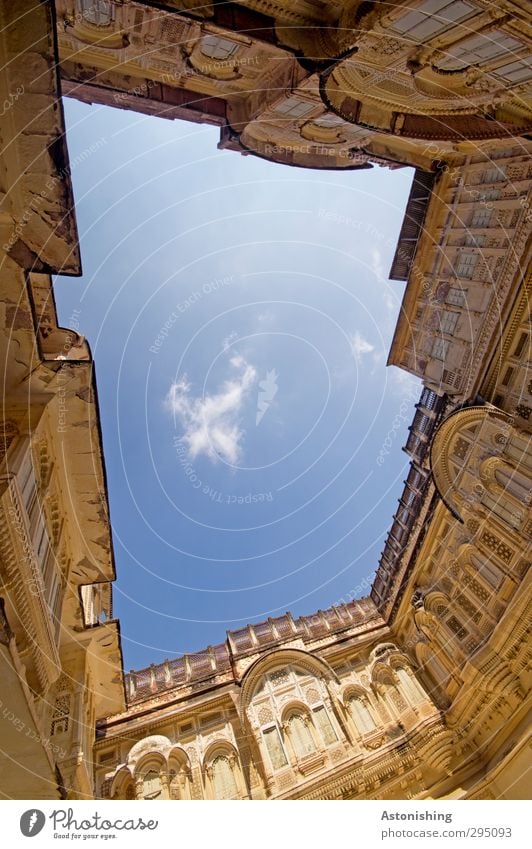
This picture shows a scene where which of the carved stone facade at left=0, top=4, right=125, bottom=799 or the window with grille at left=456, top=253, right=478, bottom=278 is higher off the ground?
the window with grille at left=456, top=253, right=478, bottom=278

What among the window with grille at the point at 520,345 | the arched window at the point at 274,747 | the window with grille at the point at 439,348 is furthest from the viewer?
the window with grille at the point at 439,348

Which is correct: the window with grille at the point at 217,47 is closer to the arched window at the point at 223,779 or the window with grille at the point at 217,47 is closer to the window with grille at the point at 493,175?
the window with grille at the point at 493,175

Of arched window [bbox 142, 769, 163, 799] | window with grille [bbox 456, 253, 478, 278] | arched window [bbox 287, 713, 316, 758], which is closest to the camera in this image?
arched window [bbox 142, 769, 163, 799]

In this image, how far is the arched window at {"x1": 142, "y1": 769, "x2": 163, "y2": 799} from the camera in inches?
648

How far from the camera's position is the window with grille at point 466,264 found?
18.7m

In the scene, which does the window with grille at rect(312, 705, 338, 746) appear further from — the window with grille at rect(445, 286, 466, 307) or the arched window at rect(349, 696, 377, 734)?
the window with grille at rect(445, 286, 466, 307)

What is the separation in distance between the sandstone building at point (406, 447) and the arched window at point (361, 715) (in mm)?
114

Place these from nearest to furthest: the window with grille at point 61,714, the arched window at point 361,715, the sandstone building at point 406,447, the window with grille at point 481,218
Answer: the sandstone building at point 406,447
the window with grille at point 61,714
the window with grille at point 481,218
the arched window at point 361,715

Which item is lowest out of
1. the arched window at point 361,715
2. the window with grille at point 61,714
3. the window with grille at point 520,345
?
the window with grille at point 61,714

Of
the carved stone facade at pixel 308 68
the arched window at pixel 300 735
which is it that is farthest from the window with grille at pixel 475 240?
the arched window at pixel 300 735

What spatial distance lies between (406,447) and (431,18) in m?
19.2

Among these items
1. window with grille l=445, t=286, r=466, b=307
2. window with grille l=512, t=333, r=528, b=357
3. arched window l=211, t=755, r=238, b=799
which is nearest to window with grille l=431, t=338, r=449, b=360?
window with grille l=445, t=286, r=466, b=307

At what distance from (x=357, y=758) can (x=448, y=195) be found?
2843 cm

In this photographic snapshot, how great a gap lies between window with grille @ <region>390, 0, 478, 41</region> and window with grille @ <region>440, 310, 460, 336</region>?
11.5 meters
